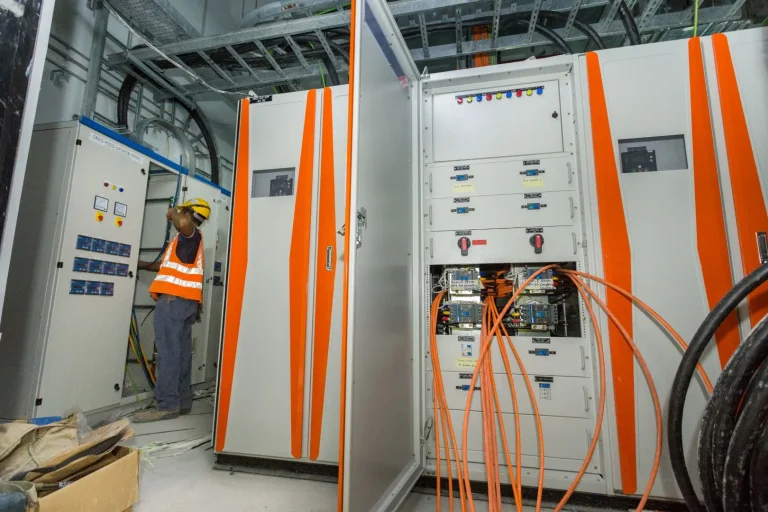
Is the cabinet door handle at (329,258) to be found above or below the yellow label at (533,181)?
below

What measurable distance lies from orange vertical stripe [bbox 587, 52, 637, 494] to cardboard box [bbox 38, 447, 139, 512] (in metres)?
2.23

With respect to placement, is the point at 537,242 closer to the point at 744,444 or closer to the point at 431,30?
the point at 744,444

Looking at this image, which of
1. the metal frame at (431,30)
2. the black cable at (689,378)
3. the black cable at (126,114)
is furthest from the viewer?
the black cable at (126,114)

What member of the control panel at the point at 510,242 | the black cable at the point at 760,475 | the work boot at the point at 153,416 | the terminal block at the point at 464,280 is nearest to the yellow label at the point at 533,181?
the control panel at the point at 510,242

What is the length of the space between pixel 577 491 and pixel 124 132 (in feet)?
13.6

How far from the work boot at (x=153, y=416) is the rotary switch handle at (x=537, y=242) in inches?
113

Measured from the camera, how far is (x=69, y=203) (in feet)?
8.00

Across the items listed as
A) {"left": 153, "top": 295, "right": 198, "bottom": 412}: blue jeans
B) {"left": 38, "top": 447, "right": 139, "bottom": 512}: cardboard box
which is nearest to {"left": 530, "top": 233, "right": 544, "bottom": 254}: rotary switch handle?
{"left": 38, "top": 447, "right": 139, "bottom": 512}: cardboard box

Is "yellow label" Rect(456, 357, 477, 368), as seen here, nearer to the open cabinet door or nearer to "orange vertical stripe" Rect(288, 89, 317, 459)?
Answer: the open cabinet door

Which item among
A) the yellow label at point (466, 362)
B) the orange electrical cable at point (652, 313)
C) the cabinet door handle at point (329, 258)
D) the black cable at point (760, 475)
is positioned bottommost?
the black cable at point (760, 475)

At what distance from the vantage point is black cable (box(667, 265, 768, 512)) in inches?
58.4

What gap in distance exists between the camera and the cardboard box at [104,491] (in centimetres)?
129

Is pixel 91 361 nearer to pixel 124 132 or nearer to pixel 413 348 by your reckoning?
pixel 124 132

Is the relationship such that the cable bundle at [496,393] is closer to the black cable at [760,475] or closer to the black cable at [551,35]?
the black cable at [760,475]
